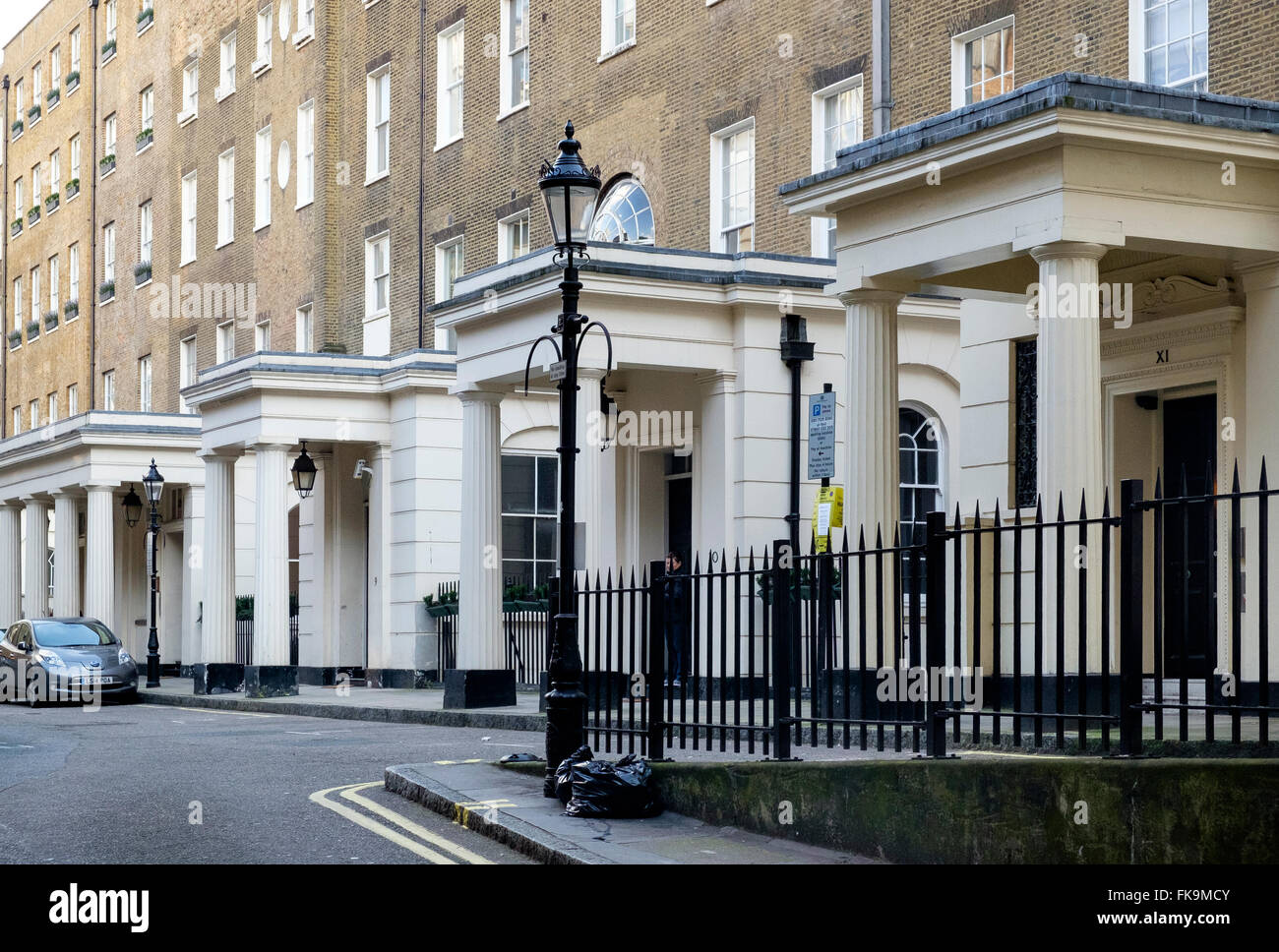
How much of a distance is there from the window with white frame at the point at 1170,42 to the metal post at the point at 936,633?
948 cm

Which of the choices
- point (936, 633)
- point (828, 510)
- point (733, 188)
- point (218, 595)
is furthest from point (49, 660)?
point (936, 633)

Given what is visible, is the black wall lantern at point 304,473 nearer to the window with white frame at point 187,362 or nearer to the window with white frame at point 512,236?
the window with white frame at point 512,236

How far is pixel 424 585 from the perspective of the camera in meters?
29.0

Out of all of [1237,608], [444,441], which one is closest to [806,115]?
[444,441]

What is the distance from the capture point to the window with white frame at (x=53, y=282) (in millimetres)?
54594

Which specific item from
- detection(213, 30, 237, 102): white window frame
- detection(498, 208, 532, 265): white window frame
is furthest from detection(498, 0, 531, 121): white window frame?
detection(213, 30, 237, 102): white window frame

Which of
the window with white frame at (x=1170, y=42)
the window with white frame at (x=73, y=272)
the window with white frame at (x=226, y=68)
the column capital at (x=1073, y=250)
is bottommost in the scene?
the column capital at (x=1073, y=250)

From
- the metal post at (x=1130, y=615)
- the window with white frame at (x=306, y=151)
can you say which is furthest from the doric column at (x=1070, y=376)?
the window with white frame at (x=306, y=151)

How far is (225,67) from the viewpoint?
42.7m

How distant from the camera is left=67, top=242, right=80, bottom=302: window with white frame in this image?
173 ft

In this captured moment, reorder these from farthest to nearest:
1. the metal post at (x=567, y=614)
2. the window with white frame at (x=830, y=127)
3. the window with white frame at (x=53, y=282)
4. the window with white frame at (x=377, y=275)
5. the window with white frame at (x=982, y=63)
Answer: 1. the window with white frame at (x=53, y=282)
2. the window with white frame at (x=377, y=275)
3. the window with white frame at (x=830, y=127)
4. the window with white frame at (x=982, y=63)
5. the metal post at (x=567, y=614)

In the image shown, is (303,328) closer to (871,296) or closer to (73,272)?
(73,272)
